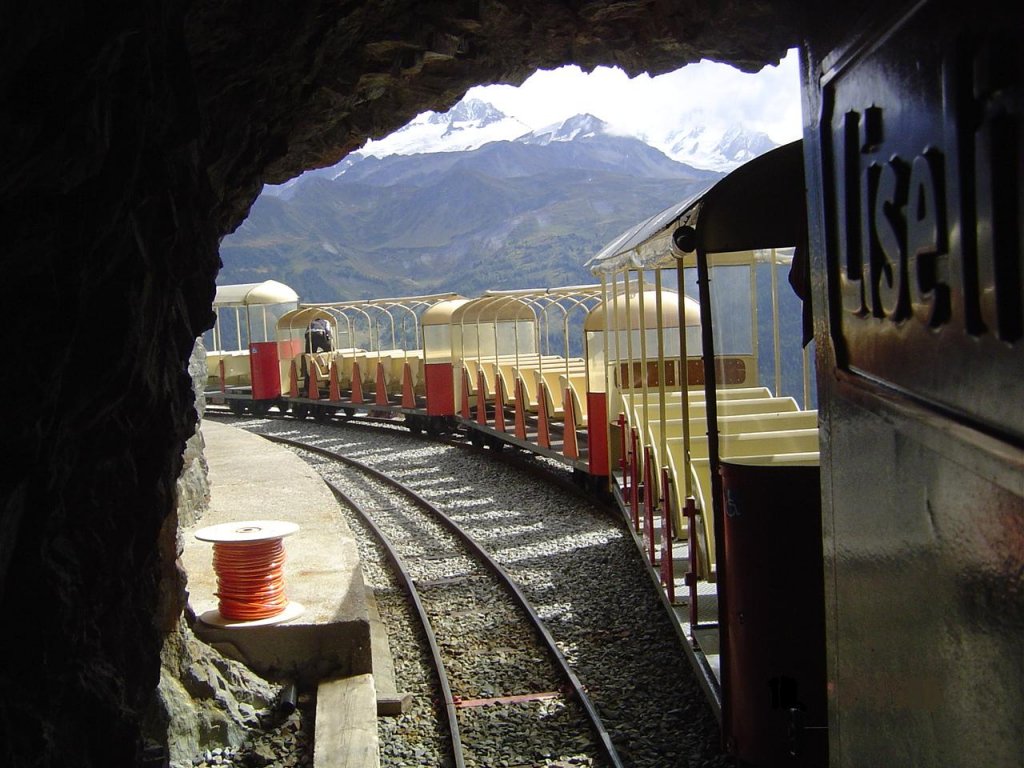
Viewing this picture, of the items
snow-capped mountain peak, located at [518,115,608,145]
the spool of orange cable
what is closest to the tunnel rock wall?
the spool of orange cable

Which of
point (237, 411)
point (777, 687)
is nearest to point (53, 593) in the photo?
point (777, 687)

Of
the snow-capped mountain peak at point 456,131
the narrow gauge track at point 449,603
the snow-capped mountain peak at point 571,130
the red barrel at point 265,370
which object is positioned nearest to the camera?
the narrow gauge track at point 449,603

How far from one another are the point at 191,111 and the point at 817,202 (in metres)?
2.67

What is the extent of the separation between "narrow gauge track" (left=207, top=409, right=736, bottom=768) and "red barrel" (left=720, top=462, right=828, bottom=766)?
3.21 ft

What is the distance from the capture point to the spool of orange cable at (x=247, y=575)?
20.3 ft

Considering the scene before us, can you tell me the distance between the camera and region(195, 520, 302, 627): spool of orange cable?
6195 mm

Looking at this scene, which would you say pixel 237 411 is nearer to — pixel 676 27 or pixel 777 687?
pixel 676 27

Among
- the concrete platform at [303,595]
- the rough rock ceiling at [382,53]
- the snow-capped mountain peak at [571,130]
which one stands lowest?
the concrete platform at [303,595]

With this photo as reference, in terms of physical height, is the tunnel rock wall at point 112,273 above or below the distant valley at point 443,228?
below

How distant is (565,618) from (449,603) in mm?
1100

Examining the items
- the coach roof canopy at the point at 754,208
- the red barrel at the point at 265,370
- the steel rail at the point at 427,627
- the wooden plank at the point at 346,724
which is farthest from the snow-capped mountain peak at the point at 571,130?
the coach roof canopy at the point at 754,208

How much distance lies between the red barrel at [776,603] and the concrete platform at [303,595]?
9.20 feet

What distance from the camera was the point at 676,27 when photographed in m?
6.56

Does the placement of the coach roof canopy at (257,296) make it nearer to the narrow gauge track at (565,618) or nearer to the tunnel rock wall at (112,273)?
the narrow gauge track at (565,618)
